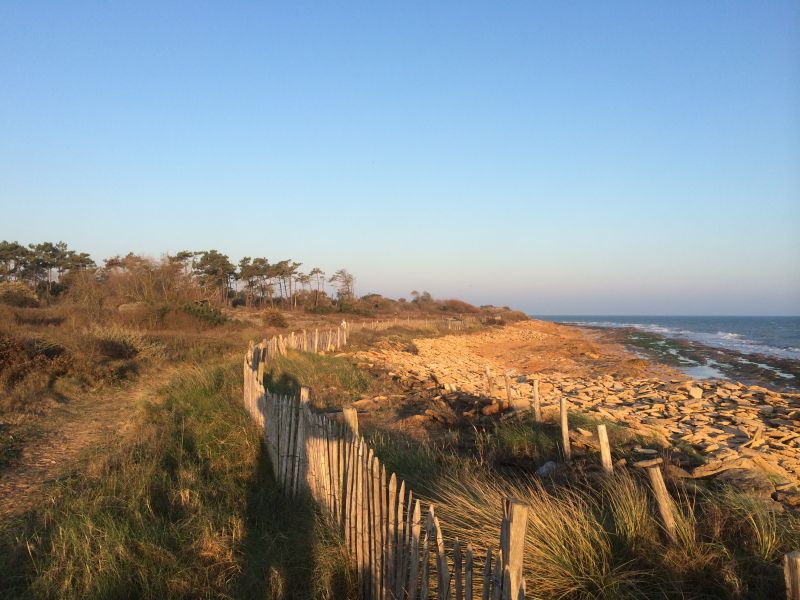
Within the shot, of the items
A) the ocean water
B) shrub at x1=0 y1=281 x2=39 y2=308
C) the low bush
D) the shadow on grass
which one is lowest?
the ocean water

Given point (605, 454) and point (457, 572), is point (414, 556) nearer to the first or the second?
point (457, 572)

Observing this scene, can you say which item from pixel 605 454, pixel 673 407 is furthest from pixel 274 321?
pixel 605 454

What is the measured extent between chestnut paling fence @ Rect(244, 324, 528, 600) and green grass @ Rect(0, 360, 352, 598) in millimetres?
296

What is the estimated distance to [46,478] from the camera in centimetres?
572

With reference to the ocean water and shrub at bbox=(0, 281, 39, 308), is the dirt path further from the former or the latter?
the ocean water

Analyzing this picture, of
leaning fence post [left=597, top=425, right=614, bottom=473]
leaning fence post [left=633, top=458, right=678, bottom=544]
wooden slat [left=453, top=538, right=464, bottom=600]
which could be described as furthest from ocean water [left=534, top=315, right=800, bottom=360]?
wooden slat [left=453, top=538, right=464, bottom=600]

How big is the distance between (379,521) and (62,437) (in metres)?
5.94

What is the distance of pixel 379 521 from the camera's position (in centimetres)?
355

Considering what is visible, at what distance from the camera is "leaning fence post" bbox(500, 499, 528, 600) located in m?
2.38

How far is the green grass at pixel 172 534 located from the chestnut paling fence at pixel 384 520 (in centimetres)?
28

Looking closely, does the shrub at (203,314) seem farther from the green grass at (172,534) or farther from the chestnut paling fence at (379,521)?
the chestnut paling fence at (379,521)

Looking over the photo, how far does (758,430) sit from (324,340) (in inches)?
537

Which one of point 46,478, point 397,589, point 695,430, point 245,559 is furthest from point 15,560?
point 695,430

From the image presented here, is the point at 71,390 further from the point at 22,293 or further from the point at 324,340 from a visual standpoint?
the point at 22,293
